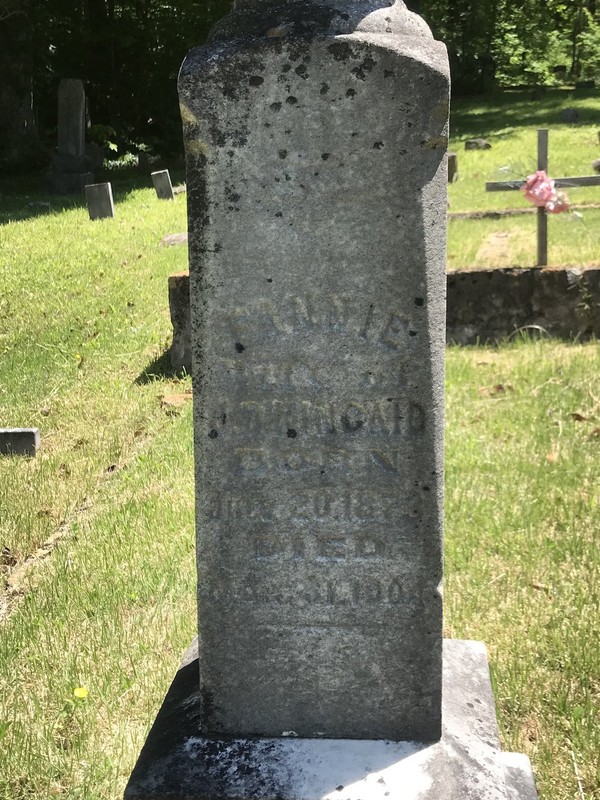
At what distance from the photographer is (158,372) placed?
738 centimetres

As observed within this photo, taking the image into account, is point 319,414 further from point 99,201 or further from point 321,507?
point 99,201

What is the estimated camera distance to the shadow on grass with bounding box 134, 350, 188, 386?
7237 millimetres

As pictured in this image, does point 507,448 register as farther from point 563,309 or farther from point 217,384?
point 217,384

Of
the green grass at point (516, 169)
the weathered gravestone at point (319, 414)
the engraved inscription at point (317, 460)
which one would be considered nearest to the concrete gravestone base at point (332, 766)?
the weathered gravestone at point (319, 414)

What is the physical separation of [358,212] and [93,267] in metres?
8.97

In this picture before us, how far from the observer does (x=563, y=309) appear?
7949 mm

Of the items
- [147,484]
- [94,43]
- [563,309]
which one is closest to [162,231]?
[563,309]

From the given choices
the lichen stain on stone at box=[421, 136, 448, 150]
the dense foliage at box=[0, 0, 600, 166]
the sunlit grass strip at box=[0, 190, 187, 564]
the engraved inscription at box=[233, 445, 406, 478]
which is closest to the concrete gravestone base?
the engraved inscription at box=[233, 445, 406, 478]

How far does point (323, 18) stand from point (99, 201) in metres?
13.1

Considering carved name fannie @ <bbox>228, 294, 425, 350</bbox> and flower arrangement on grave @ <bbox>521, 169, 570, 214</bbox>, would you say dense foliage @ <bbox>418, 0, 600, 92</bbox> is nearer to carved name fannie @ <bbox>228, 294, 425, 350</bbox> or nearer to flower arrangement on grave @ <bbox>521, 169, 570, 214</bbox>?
flower arrangement on grave @ <bbox>521, 169, 570, 214</bbox>

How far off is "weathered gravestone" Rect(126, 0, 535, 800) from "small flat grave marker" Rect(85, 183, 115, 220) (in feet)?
42.2

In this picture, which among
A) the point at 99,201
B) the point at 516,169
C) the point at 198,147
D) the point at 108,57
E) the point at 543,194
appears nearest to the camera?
the point at 198,147

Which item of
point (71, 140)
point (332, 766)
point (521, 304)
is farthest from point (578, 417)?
point (71, 140)

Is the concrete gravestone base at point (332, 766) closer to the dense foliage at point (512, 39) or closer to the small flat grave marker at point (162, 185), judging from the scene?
the small flat grave marker at point (162, 185)
